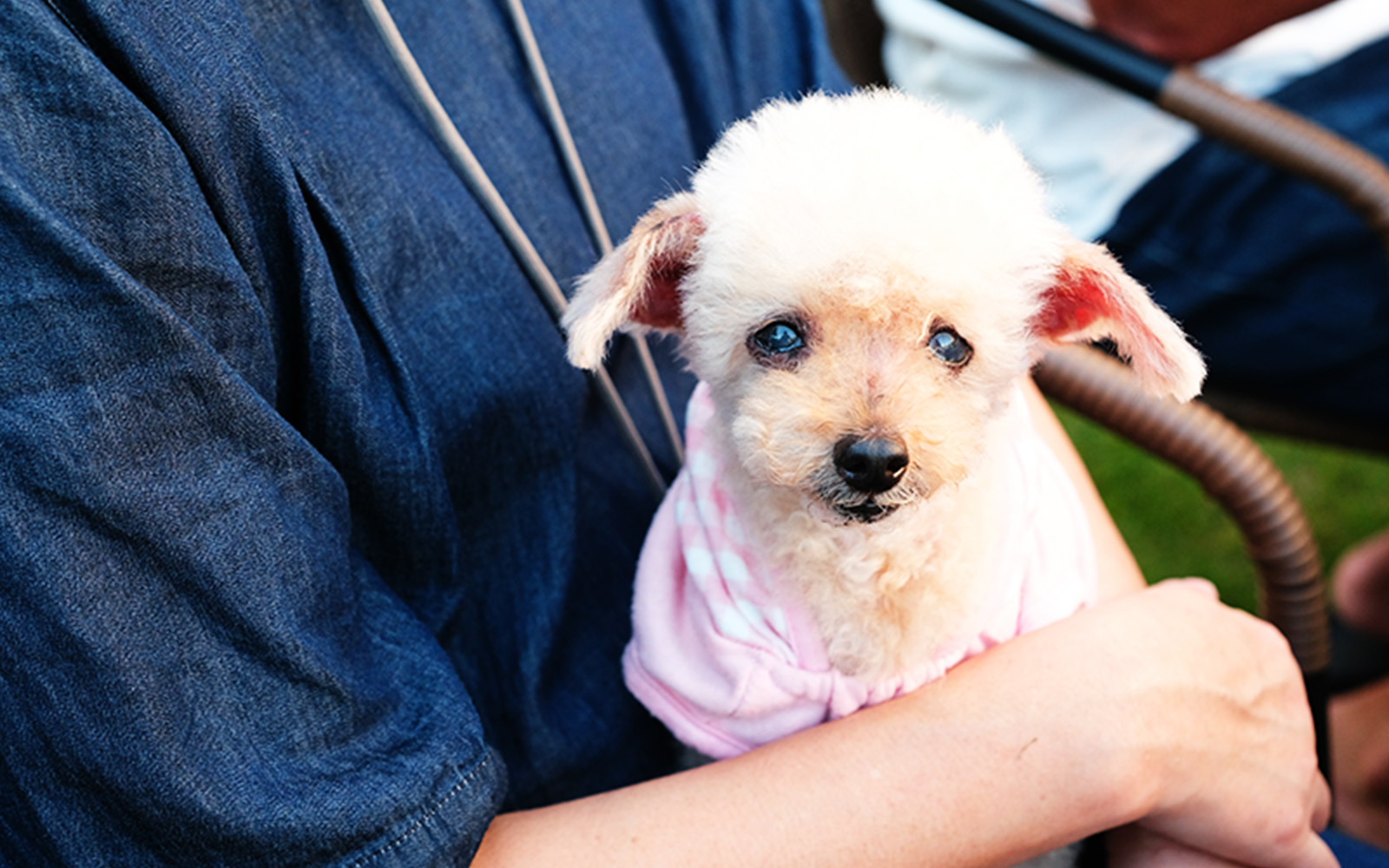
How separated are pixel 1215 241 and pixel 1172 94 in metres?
0.22

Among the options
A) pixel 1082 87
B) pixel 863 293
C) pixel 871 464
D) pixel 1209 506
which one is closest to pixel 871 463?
pixel 871 464

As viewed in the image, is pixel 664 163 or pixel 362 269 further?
pixel 664 163

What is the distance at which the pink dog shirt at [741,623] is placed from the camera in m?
0.77

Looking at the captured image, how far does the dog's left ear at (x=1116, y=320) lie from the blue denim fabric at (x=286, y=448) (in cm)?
41

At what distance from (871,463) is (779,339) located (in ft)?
0.47

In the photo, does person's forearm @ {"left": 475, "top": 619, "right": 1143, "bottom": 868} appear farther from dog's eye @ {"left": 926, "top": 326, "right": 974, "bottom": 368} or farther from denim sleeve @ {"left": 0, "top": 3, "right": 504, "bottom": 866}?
dog's eye @ {"left": 926, "top": 326, "right": 974, "bottom": 368}

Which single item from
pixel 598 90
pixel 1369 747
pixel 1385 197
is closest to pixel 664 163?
pixel 598 90

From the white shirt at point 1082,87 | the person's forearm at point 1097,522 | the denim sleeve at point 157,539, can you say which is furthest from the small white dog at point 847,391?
the white shirt at point 1082,87

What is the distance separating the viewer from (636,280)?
0.70 meters

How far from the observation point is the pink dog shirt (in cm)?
77

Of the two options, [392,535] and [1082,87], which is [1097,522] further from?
[1082,87]

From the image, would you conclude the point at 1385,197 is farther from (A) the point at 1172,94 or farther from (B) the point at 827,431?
(B) the point at 827,431

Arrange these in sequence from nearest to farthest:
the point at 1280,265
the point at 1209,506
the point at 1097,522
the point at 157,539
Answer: the point at 157,539 < the point at 1097,522 < the point at 1280,265 < the point at 1209,506

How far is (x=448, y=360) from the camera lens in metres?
0.70
